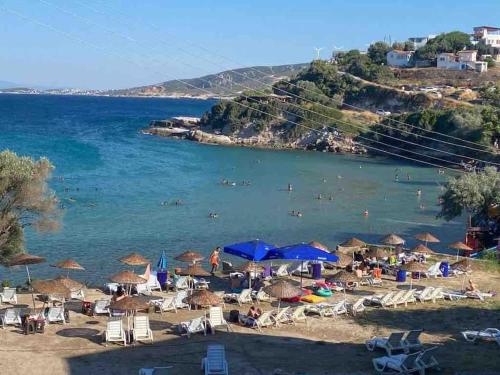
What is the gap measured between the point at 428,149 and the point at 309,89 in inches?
1688

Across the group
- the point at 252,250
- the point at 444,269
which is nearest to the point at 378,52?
the point at 444,269

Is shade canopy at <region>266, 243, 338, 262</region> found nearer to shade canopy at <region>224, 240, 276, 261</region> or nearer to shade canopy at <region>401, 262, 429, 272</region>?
shade canopy at <region>224, 240, 276, 261</region>

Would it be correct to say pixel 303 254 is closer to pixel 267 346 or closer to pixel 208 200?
pixel 267 346

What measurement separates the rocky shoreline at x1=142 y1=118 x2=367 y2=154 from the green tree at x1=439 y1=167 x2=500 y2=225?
193 feet

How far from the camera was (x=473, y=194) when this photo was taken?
110 ft

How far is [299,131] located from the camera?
10369 cm

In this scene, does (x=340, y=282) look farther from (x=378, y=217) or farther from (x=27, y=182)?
(x=378, y=217)

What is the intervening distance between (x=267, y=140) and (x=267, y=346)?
90685mm

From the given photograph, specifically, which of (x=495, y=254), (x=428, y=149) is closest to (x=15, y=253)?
(x=495, y=254)

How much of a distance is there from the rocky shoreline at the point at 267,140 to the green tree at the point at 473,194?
5881cm

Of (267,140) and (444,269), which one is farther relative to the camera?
(267,140)

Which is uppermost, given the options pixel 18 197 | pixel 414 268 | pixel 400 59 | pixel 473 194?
pixel 400 59

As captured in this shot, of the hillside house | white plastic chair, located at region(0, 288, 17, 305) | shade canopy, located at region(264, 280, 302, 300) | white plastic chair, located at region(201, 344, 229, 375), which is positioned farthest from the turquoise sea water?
the hillside house

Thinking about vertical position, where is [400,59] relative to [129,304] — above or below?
above
